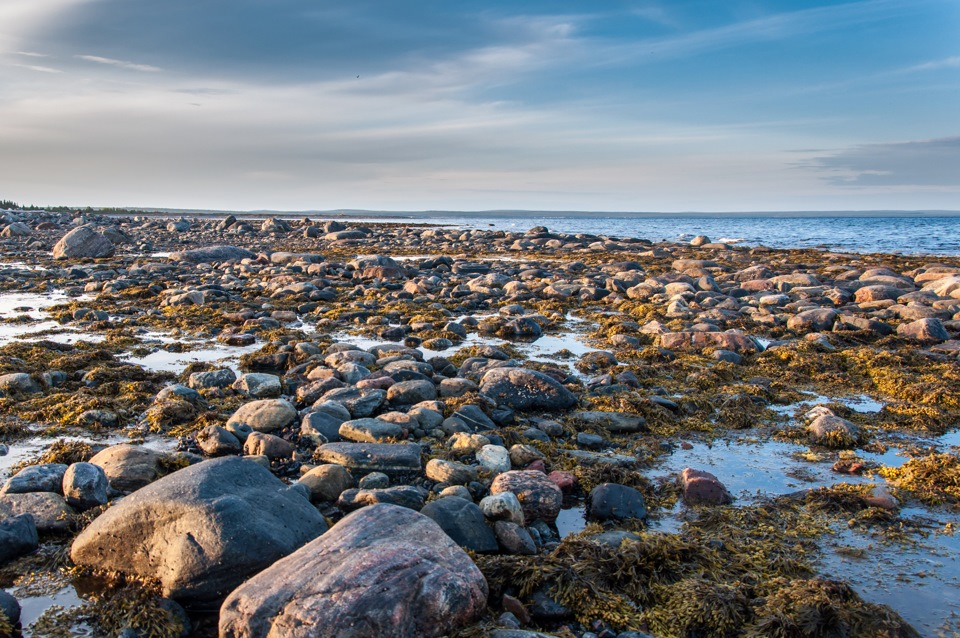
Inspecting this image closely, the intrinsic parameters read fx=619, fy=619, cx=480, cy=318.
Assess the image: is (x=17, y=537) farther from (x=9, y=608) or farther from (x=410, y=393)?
(x=410, y=393)

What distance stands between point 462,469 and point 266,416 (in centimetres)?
214

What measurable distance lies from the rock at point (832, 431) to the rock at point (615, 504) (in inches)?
93.8

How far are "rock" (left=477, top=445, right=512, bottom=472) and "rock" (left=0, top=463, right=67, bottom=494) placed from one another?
3.06 m

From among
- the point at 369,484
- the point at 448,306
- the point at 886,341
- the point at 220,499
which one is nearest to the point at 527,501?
the point at 369,484

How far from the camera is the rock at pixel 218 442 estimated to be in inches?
206

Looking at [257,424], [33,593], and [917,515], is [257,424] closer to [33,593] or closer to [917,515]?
[33,593]

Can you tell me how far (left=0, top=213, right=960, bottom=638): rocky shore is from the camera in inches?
126

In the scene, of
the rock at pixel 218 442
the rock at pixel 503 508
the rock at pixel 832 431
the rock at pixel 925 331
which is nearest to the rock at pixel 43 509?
the rock at pixel 218 442

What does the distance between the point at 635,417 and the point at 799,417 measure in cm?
184

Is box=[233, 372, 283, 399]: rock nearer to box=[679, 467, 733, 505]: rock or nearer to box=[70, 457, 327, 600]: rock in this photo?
box=[70, 457, 327, 600]: rock

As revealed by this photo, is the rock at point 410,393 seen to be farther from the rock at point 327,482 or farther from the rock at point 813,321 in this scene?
the rock at point 813,321

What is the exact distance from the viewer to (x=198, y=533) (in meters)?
3.39

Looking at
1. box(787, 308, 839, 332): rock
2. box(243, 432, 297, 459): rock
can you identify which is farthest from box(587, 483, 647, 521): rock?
box(787, 308, 839, 332): rock

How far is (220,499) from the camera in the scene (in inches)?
140
